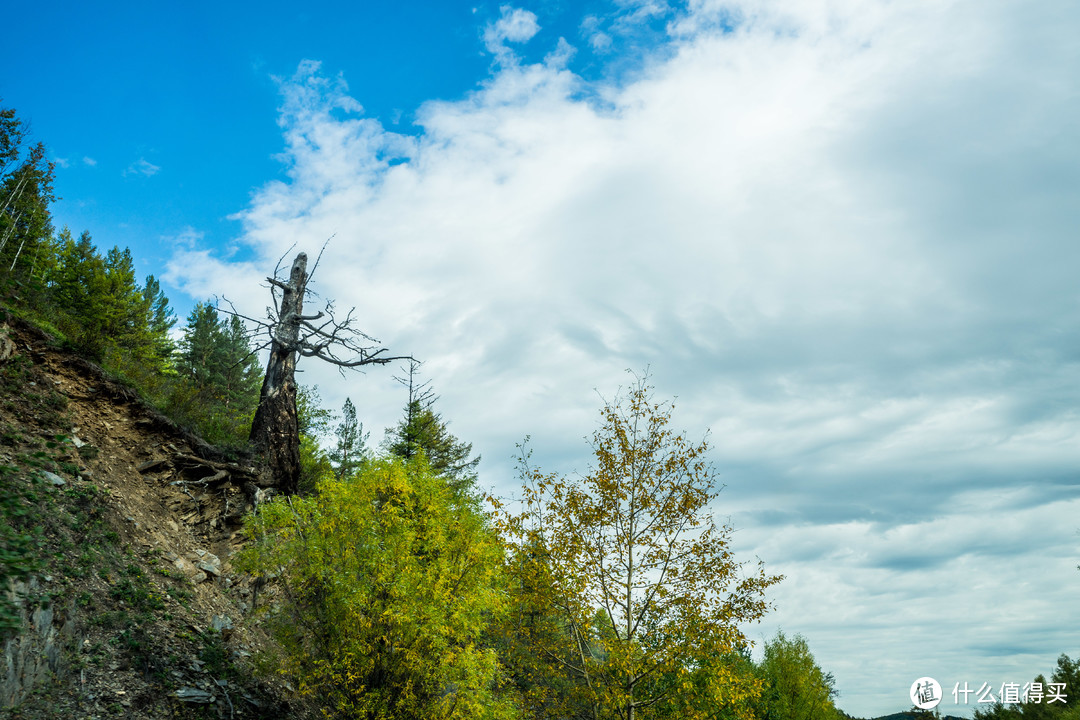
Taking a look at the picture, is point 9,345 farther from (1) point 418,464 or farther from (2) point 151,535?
(1) point 418,464

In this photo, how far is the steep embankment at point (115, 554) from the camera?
981cm

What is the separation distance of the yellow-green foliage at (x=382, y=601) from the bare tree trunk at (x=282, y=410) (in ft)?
22.4

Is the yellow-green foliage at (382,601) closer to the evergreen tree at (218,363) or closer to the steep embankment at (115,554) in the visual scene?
the steep embankment at (115,554)

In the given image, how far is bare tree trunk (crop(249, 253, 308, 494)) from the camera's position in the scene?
62.5 feet

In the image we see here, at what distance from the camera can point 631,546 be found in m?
14.1

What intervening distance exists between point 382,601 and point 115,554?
5.94m

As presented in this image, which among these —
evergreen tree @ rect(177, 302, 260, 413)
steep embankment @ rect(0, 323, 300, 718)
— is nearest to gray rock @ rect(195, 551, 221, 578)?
steep embankment @ rect(0, 323, 300, 718)

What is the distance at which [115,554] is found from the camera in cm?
1260

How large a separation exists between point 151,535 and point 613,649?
1070 centimetres

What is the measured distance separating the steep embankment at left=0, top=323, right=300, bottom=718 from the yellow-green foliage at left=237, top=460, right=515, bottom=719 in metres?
1.80

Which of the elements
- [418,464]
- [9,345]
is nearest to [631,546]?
[418,464]

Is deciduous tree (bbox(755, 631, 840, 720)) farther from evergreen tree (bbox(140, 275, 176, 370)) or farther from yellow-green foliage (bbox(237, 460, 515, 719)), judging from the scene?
evergreen tree (bbox(140, 275, 176, 370))

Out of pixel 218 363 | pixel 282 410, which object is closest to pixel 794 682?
pixel 282 410

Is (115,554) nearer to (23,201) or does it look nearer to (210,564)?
(210,564)
